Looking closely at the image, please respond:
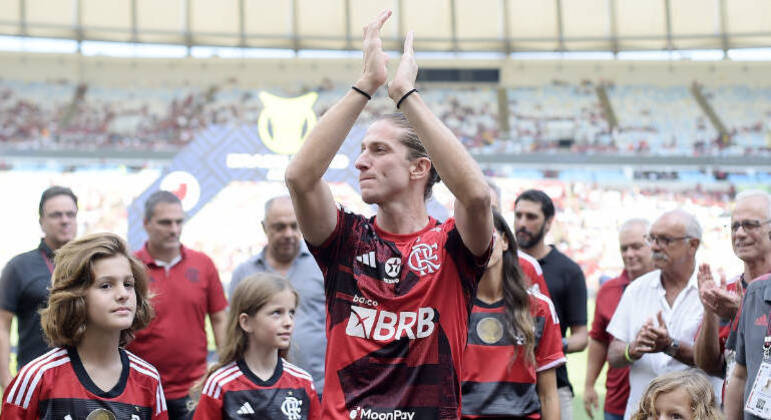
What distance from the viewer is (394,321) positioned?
107 inches

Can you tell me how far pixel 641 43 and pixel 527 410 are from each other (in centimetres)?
3817

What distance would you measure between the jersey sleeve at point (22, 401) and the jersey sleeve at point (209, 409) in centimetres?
98

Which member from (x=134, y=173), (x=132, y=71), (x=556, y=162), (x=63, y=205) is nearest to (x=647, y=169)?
(x=556, y=162)

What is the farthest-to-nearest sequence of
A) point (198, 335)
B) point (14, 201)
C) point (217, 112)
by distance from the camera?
1. point (217, 112)
2. point (14, 201)
3. point (198, 335)

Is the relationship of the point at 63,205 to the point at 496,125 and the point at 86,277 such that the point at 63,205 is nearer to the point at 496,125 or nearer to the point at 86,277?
the point at 86,277

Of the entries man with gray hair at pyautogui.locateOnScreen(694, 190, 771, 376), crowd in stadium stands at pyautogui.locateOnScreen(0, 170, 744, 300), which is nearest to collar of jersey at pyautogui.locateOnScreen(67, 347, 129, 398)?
man with gray hair at pyautogui.locateOnScreen(694, 190, 771, 376)

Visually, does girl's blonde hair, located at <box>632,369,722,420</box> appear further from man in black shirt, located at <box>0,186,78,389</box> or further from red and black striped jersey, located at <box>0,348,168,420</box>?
man in black shirt, located at <box>0,186,78,389</box>

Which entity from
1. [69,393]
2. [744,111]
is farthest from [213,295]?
[744,111]

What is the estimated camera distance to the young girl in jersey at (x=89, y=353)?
10.3 feet

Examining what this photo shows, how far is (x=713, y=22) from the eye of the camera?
3831 cm

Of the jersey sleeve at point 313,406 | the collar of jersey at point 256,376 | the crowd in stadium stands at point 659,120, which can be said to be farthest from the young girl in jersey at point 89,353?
the crowd in stadium stands at point 659,120

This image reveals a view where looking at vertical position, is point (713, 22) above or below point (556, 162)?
above

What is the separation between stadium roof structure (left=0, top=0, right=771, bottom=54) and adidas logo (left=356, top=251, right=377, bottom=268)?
3626 cm

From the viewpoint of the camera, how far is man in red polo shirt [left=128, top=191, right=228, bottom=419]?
5.26 metres
